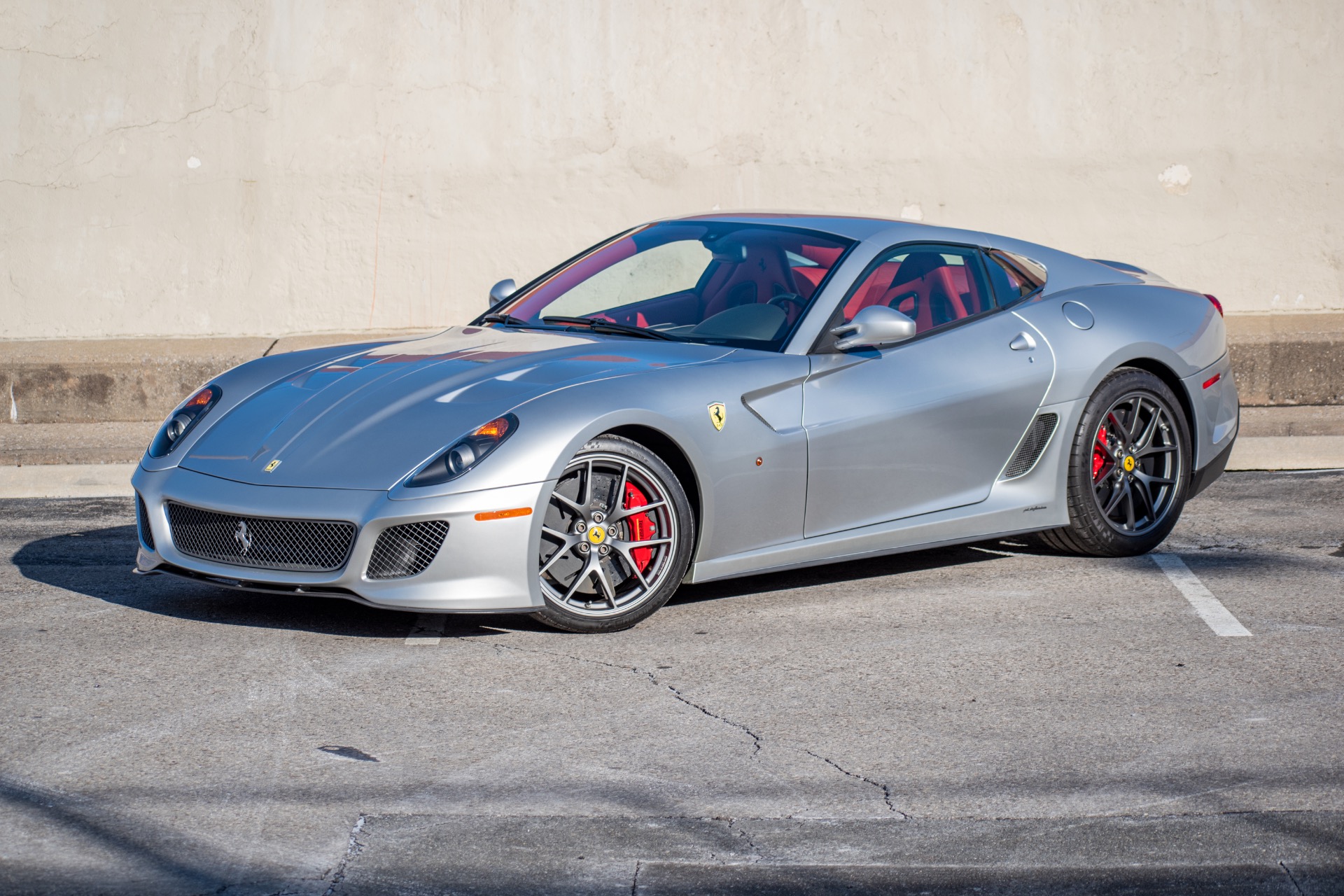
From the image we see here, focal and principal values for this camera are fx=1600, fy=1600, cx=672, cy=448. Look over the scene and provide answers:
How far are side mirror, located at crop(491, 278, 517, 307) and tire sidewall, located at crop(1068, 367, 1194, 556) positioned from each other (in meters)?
2.30

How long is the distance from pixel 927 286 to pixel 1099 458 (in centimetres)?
98

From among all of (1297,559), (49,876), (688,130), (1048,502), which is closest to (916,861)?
(49,876)

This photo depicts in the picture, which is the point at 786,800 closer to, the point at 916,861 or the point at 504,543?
the point at 916,861

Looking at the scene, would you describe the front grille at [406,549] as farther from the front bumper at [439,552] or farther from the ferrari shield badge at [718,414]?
the ferrari shield badge at [718,414]

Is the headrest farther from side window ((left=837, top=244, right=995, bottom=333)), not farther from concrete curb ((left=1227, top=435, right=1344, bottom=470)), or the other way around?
concrete curb ((left=1227, top=435, right=1344, bottom=470))

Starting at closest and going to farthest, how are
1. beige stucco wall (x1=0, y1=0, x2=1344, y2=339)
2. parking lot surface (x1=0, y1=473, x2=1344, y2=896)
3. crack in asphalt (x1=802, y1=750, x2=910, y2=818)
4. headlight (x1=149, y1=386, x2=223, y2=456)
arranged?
parking lot surface (x1=0, y1=473, x2=1344, y2=896) → crack in asphalt (x1=802, y1=750, x2=910, y2=818) → headlight (x1=149, y1=386, x2=223, y2=456) → beige stucco wall (x1=0, y1=0, x2=1344, y2=339)

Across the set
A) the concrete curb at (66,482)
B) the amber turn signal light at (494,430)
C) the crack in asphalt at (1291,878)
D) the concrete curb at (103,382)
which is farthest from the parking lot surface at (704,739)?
the concrete curb at (103,382)

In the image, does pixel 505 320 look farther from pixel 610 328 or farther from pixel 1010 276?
pixel 1010 276

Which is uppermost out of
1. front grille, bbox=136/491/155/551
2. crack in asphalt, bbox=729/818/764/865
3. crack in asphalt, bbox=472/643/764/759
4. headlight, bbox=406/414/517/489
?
headlight, bbox=406/414/517/489

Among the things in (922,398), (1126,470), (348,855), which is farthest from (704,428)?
(348,855)

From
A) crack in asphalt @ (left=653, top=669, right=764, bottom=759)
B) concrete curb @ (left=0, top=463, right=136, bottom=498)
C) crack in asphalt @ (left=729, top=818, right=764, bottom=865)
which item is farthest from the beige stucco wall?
crack in asphalt @ (left=729, top=818, right=764, bottom=865)

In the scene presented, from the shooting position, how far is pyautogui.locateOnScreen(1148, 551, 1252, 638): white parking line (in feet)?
16.8

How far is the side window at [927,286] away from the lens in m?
5.79

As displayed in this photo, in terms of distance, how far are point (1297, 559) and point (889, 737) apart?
9.40 feet
